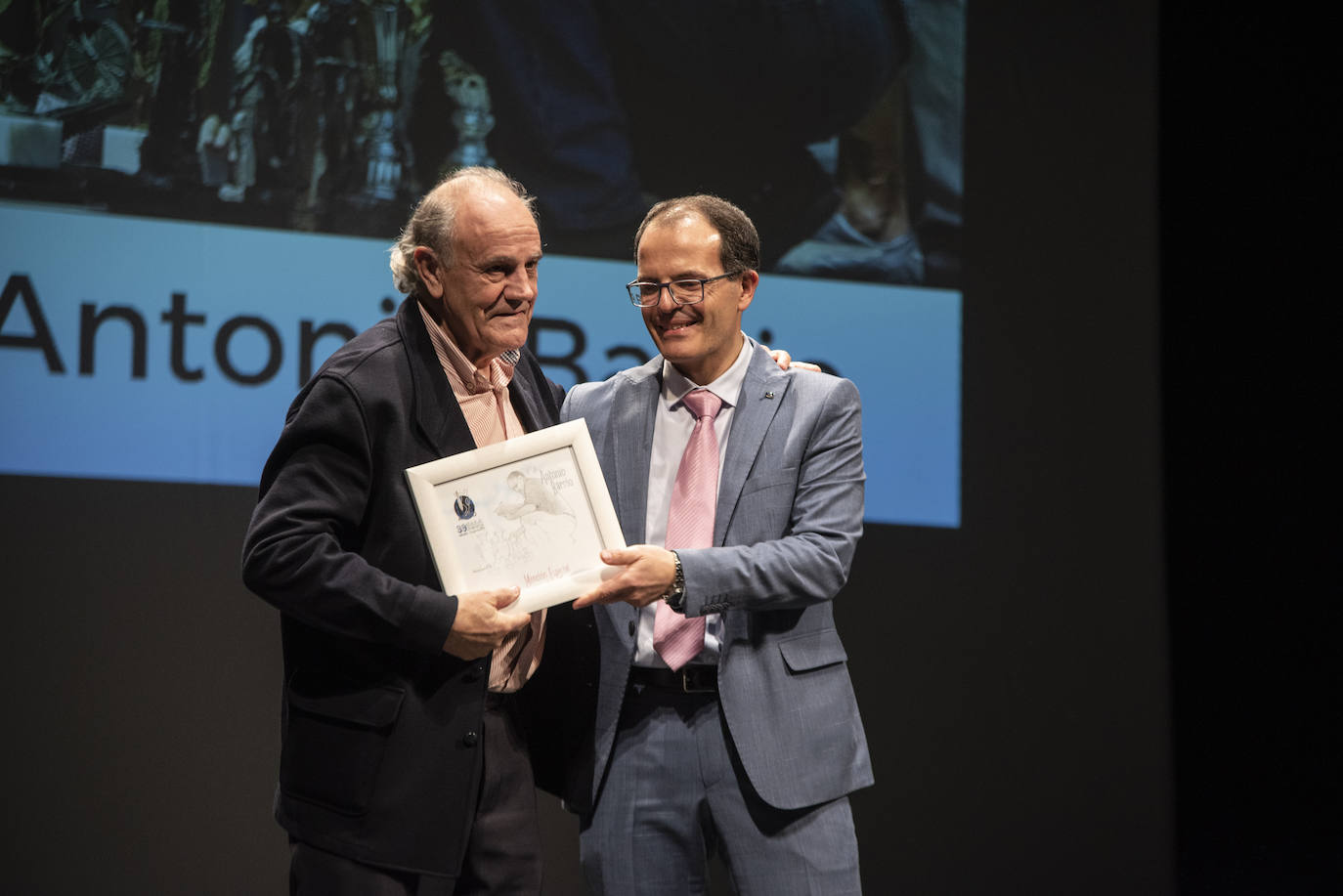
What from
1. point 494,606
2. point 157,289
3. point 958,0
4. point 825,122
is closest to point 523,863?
point 494,606

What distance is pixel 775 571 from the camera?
2.12m

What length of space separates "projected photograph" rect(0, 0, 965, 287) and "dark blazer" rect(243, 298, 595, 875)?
1538 millimetres

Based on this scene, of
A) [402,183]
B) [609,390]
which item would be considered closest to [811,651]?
[609,390]

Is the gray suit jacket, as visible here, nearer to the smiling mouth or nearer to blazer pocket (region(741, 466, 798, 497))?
blazer pocket (region(741, 466, 798, 497))

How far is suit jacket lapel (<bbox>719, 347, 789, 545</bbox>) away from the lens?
2.24m

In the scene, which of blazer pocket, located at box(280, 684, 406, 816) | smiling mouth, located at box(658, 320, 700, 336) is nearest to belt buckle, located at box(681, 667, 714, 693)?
blazer pocket, located at box(280, 684, 406, 816)

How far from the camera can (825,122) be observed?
3.90 m

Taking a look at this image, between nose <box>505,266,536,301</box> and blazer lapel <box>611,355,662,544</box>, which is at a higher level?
nose <box>505,266,536,301</box>

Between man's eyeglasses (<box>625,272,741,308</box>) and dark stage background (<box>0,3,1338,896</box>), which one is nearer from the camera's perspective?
man's eyeglasses (<box>625,272,741,308</box>)

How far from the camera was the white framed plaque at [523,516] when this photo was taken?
2018 mm

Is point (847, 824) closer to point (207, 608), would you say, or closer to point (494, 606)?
point (494, 606)

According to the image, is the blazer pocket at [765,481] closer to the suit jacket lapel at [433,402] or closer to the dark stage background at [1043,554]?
Answer: the suit jacket lapel at [433,402]

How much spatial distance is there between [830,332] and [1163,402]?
1479 mm

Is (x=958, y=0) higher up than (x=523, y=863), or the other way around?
(x=958, y=0)
